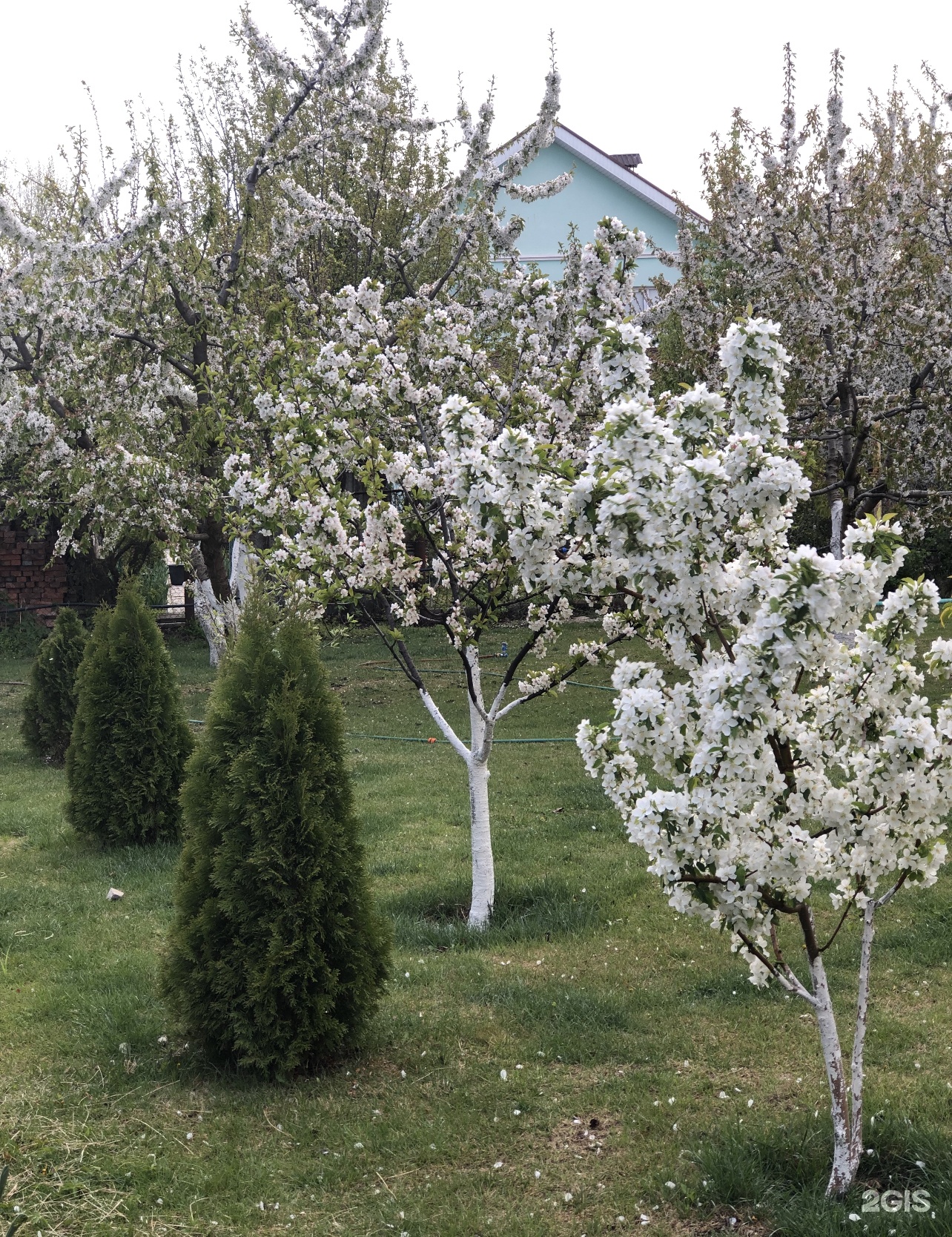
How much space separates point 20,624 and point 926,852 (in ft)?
61.4

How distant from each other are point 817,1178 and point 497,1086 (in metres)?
1.26

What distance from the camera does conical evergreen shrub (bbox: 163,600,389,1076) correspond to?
420cm

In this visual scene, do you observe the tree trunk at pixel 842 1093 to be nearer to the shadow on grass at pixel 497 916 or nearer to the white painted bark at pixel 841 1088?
the white painted bark at pixel 841 1088

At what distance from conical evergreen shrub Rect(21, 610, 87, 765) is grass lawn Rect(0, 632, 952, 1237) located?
4.02m

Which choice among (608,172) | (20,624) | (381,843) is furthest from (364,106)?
(608,172)

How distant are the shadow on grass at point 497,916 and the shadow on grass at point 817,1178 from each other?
221 cm

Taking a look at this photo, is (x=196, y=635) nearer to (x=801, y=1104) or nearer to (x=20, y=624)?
(x=20, y=624)

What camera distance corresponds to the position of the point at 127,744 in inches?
300

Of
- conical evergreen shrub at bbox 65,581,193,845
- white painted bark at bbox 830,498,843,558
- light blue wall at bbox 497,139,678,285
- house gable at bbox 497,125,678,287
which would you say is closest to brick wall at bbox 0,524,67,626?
house gable at bbox 497,125,678,287

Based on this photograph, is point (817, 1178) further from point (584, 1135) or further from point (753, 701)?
→ point (753, 701)

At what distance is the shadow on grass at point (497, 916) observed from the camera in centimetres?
573

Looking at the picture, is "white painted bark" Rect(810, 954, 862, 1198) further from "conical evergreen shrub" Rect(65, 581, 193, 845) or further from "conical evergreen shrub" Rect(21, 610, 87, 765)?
"conical evergreen shrub" Rect(21, 610, 87, 765)

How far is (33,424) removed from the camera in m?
12.6

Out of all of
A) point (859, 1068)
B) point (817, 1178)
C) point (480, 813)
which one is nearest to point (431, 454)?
point (480, 813)
